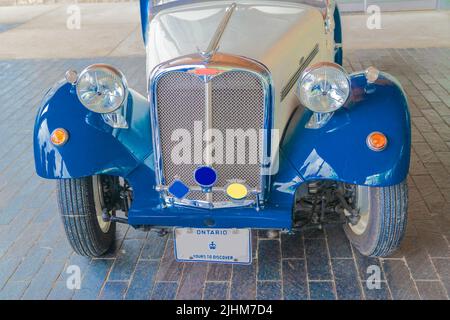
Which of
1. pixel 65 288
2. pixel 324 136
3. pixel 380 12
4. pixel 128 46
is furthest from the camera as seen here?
pixel 380 12

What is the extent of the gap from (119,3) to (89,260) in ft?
30.8

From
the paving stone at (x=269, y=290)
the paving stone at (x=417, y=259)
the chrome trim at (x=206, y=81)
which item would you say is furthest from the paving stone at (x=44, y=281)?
the paving stone at (x=417, y=259)

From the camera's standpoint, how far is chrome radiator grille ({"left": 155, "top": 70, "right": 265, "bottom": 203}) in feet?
8.13

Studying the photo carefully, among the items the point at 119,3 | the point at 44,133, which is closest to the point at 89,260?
the point at 44,133

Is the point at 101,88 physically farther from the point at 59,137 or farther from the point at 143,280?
the point at 143,280

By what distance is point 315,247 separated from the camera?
3111mm

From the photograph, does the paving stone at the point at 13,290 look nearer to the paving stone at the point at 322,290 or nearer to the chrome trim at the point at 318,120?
the paving stone at the point at 322,290

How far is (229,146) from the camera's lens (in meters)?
2.58

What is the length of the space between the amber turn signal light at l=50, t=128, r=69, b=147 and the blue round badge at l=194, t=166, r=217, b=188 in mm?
680

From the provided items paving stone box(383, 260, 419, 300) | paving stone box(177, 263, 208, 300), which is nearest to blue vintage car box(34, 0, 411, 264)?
paving stone box(383, 260, 419, 300)

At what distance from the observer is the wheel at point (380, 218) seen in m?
2.68

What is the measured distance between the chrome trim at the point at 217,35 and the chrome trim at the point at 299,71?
439mm

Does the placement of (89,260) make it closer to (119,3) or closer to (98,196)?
(98,196)

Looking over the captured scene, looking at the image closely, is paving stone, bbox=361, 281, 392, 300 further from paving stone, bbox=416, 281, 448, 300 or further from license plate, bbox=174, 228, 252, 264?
license plate, bbox=174, 228, 252, 264
